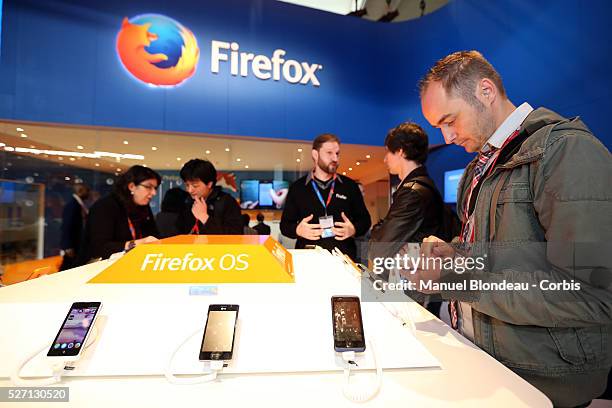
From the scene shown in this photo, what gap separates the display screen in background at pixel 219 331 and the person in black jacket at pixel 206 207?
5.21 feet

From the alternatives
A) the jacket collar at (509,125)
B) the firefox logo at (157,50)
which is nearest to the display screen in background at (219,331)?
the jacket collar at (509,125)

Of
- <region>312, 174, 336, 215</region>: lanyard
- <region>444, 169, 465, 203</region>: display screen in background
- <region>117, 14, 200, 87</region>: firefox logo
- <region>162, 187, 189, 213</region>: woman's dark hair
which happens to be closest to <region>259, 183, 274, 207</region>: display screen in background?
<region>162, 187, 189, 213</region>: woman's dark hair

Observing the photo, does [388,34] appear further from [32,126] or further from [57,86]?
[32,126]

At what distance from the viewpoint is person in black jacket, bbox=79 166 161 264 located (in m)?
1.87

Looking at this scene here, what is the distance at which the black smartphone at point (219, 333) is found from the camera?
0.66m

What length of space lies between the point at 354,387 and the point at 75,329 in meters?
0.64

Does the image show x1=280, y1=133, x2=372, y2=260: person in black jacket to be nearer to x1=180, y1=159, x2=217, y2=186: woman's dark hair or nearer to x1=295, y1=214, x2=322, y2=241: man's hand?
x1=295, y1=214, x2=322, y2=241: man's hand

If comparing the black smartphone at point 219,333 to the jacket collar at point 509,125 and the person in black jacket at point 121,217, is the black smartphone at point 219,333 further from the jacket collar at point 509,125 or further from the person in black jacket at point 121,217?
the person in black jacket at point 121,217

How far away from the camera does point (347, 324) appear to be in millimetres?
730

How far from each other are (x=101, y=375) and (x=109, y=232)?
1489 millimetres

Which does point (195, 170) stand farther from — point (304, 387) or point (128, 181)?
point (304, 387)

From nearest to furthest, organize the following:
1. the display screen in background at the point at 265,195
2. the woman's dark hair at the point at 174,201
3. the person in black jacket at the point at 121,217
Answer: the person in black jacket at the point at 121,217 → the woman's dark hair at the point at 174,201 → the display screen in background at the point at 265,195

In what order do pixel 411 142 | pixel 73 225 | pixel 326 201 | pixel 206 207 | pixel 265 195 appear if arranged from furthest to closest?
pixel 265 195, pixel 73 225, pixel 206 207, pixel 326 201, pixel 411 142

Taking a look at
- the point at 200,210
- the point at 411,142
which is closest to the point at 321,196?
the point at 411,142
